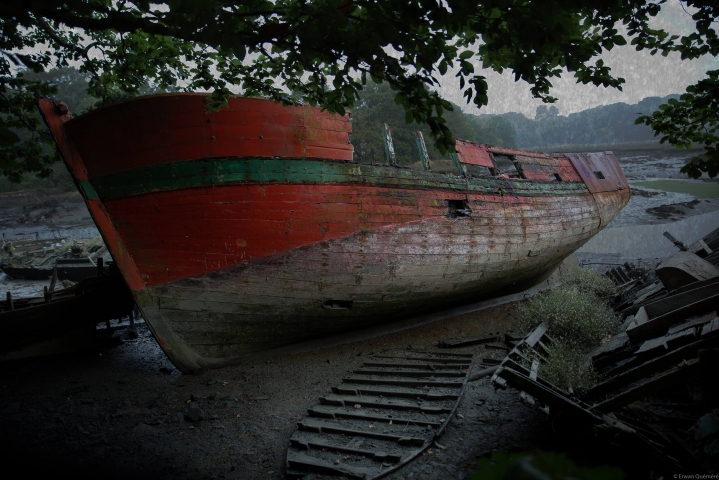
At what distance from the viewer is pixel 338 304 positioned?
18.0ft

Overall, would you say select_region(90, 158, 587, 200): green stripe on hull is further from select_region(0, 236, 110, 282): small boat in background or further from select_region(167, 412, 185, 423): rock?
select_region(0, 236, 110, 282): small boat in background

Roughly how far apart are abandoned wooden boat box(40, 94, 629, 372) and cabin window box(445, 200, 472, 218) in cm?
59

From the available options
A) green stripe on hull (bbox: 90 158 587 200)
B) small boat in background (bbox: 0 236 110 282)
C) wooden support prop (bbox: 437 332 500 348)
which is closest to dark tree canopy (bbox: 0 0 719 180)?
green stripe on hull (bbox: 90 158 587 200)

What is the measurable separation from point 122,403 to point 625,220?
23.6m

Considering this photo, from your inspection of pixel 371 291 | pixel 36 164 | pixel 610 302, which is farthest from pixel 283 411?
pixel 610 302

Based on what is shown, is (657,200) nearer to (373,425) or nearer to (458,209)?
(458,209)

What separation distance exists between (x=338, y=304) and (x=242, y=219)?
1760 millimetres

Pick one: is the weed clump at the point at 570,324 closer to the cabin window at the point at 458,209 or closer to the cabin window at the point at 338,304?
the cabin window at the point at 458,209

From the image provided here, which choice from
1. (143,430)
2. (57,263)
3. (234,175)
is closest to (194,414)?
(143,430)

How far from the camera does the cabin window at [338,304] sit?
17.7 feet

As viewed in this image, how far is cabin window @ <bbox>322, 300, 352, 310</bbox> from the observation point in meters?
5.40

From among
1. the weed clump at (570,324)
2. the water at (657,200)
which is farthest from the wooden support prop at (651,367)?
the water at (657,200)

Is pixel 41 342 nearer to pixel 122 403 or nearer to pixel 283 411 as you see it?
pixel 122 403

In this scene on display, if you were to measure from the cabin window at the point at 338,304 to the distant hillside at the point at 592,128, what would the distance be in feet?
172
